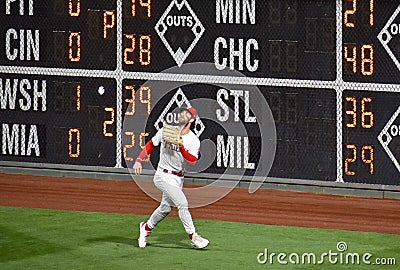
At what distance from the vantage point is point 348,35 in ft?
66.5

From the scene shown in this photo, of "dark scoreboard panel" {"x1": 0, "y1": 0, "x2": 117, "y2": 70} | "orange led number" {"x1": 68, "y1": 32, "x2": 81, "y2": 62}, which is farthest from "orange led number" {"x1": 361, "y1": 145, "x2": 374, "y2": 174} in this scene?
"orange led number" {"x1": 68, "y1": 32, "x2": 81, "y2": 62}

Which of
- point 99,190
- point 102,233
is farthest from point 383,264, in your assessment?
point 99,190

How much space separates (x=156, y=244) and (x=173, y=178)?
967 millimetres

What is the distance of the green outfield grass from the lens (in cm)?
1748

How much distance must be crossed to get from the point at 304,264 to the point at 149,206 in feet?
13.8

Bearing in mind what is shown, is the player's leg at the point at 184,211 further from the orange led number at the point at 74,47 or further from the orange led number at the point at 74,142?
the orange led number at the point at 74,47

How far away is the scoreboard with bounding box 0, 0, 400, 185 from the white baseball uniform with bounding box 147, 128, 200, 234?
3.04 metres

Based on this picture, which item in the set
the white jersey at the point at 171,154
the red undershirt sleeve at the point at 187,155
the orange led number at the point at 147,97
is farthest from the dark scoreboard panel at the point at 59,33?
the red undershirt sleeve at the point at 187,155

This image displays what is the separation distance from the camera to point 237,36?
20875 mm

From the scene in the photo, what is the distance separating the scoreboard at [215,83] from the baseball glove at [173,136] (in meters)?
3.25

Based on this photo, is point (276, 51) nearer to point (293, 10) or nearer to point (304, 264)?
point (293, 10)

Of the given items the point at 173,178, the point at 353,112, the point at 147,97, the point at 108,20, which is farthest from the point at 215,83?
the point at 173,178

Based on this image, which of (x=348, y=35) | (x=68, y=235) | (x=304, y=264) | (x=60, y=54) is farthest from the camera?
(x=60, y=54)

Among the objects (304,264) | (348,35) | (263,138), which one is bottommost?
(304,264)
